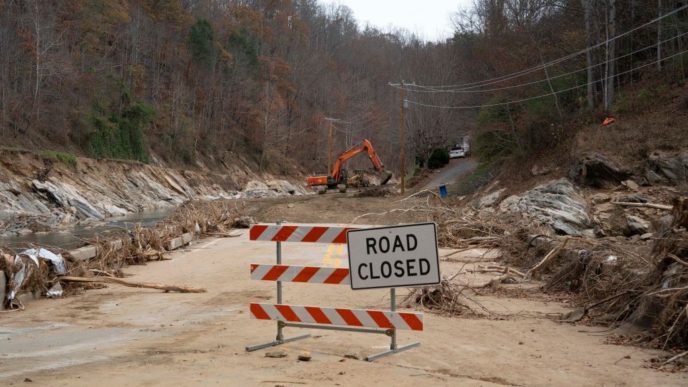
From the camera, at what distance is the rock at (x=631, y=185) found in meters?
28.6

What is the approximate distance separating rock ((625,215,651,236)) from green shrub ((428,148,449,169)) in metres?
45.9

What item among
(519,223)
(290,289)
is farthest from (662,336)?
(519,223)

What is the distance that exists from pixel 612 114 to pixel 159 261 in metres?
23.5

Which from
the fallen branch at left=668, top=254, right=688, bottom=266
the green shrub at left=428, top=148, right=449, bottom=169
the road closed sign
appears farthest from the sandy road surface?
the green shrub at left=428, top=148, right=449, bottom=169

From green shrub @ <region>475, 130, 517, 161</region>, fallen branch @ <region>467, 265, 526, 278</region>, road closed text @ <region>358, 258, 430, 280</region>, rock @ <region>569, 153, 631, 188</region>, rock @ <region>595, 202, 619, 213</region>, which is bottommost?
rock @ <region>595, 202, 619, 213</region>

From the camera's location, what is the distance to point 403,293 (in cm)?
1259

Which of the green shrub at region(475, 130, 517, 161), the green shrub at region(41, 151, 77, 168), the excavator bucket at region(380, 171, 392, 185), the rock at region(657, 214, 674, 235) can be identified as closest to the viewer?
the rock at region(657, 214, 674, 235)

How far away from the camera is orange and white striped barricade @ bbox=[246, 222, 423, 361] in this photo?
7820 mm

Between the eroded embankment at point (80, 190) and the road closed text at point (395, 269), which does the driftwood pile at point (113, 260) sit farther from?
the eroded embankment at point (80, 190)

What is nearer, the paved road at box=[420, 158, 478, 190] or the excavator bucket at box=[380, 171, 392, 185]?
the excavator bucket at box=[380, 171, 392, 185]

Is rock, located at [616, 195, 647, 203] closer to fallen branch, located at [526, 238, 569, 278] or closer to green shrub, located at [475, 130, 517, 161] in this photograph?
fallen branch, located at [526, 238, 569, 278]

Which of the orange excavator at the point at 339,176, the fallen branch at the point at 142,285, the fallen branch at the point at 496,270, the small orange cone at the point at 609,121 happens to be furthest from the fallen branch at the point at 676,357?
the orange excavator at the point at 339,176

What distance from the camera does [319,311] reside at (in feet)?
26.5

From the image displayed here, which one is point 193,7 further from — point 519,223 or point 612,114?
point 519,223
